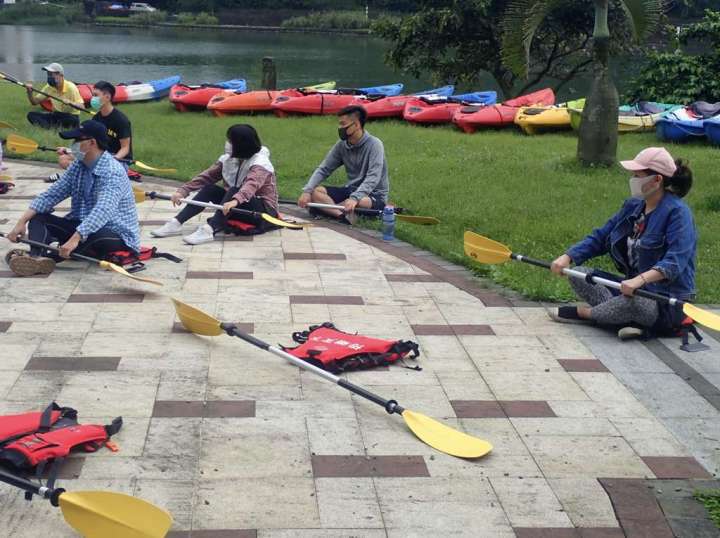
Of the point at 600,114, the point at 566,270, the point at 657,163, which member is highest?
the point at 657,163

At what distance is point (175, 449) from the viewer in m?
4.54

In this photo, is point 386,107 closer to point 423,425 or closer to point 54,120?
point 54,120

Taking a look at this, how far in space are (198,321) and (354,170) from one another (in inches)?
150

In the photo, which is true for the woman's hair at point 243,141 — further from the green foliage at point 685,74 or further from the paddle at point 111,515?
the green foliage at point 685,74

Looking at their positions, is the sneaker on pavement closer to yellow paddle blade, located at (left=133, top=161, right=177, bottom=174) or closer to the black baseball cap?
the black baseball cap

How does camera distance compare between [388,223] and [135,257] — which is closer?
[135,257]

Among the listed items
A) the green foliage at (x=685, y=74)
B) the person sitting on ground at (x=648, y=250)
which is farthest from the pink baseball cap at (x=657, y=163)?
the green foliage at (x=685, y=74)

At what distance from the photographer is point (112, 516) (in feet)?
12.0

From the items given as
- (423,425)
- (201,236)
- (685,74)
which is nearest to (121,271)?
(201,236)

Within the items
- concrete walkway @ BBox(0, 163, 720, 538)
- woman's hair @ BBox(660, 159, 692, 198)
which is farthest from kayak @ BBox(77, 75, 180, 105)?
woman's hair @ BBox(660, 159, 692, 198)

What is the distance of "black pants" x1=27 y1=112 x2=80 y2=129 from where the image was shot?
14297 mm

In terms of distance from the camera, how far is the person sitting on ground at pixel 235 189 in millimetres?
8492

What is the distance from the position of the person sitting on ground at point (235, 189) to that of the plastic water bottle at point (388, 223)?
0.98m

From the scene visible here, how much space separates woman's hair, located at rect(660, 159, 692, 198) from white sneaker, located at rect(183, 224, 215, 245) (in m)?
3.94
